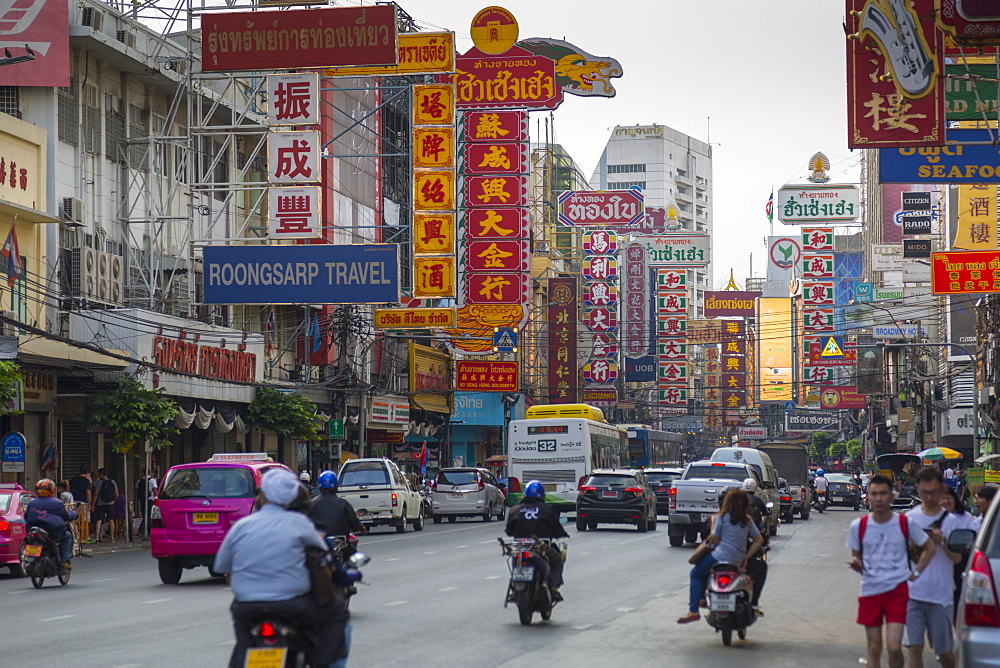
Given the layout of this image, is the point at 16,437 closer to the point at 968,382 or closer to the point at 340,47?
the point at 340,47

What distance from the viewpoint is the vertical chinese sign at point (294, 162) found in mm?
36000

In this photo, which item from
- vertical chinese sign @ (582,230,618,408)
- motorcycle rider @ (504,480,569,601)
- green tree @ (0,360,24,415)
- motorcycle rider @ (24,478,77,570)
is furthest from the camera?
vertical chinese sign @ (582,230,618,408)

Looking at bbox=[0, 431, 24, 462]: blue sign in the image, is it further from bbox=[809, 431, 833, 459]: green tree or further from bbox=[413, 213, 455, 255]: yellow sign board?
bbox=[809, 431, 833, 459]: green tree

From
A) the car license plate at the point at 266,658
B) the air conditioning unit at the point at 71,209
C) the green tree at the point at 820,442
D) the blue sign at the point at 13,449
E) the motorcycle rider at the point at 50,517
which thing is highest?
the air conditioning unit at the point at 71,209

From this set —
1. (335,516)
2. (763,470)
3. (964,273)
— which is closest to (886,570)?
(335,516)

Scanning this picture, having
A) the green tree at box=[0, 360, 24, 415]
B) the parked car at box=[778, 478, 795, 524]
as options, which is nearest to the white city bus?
the parked car at box=[778, 478, 795, 524]

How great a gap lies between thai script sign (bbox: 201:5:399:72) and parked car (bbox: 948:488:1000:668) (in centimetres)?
2901

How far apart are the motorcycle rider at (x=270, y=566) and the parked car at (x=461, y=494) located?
35575 millimetres

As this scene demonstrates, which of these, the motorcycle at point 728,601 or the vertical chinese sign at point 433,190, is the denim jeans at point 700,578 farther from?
the vertical chinese sign at point 433,190

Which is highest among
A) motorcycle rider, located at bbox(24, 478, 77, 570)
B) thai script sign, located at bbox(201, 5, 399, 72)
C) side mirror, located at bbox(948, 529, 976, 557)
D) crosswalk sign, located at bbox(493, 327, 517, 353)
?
thai script sign, located at bbox(201, 5, 399, 72)

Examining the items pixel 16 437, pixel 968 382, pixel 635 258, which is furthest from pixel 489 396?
pixel 16 437

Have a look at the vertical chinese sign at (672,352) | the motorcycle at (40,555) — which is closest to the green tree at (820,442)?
the vertical chinese sign at (672,352)

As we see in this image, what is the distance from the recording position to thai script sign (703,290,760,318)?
158375mm

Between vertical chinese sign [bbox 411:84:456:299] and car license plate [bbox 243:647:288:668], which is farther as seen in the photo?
vertical chinese sign [bbox 411:84:456:299]
